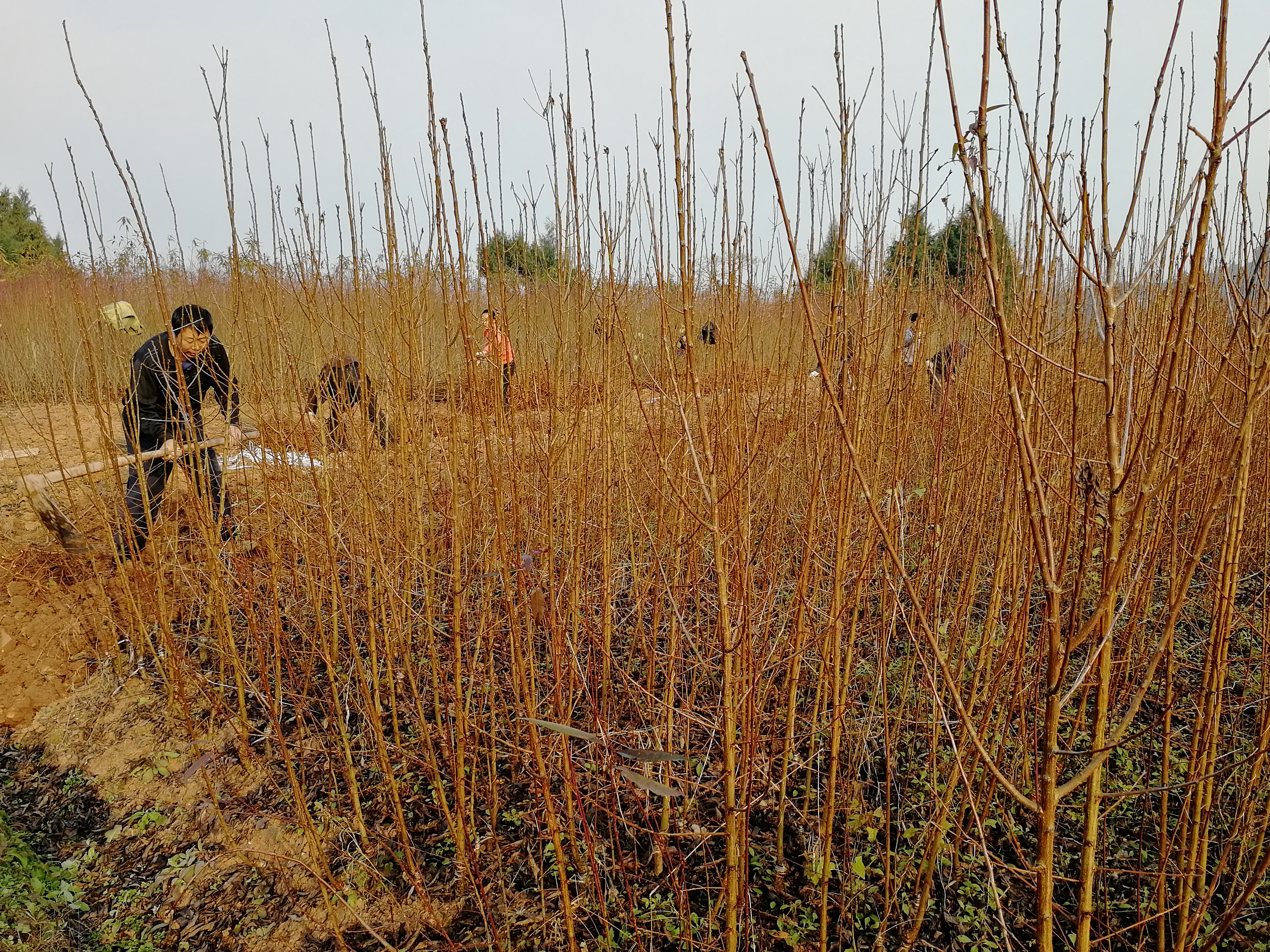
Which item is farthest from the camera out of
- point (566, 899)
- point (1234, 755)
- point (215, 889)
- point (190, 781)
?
point (190, 781)

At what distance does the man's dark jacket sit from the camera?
1.85 m

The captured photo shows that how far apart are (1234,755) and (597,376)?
1892mm

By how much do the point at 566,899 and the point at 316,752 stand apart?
1.39m

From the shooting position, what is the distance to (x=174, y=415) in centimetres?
295

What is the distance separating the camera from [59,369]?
274 inches

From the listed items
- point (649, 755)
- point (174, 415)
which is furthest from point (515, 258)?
point (174, 415)

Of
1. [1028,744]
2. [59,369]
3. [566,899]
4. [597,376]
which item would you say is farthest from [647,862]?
[59,369]

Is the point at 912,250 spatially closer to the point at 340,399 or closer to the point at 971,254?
the point at 971,254

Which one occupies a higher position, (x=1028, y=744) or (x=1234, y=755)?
(x=1028, y=744)

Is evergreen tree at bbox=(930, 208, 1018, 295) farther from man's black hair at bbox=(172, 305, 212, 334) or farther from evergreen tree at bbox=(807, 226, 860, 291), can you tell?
man's black hair at bbox=(172, 305, 212, 334)

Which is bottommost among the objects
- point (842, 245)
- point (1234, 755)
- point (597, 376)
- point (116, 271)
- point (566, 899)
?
point (1234, 755)

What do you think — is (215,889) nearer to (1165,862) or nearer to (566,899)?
(566,899)

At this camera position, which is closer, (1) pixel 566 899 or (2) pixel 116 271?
(1) pixel 566 899

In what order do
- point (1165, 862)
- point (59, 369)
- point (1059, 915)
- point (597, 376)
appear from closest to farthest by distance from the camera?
point (1165, 862) < point (1059, 915) < point (597, 376) < point (59, 369)
